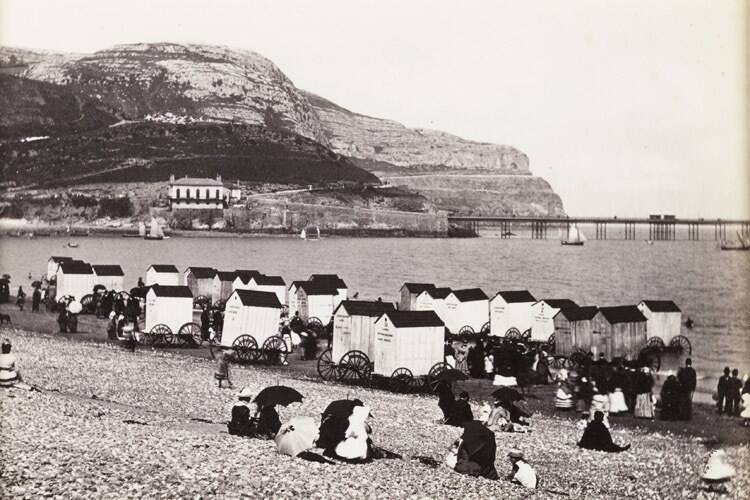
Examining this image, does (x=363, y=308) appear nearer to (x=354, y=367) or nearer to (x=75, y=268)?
(x=354, y=367)

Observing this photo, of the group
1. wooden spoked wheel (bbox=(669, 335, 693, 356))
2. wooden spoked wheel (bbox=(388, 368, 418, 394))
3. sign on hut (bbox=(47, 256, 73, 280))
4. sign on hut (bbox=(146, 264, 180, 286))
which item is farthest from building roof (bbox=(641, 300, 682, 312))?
sign on hut (bbox=(47, 256, 73, 280))

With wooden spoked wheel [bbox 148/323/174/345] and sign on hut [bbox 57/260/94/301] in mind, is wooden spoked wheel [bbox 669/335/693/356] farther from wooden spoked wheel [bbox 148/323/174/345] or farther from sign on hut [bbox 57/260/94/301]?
sign on hut [bbox 57/260/94/301]

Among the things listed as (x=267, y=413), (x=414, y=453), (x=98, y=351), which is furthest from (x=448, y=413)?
(x=98, y=351)

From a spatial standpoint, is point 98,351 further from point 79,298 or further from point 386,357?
point 79,298

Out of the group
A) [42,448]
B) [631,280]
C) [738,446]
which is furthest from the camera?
[631,280]

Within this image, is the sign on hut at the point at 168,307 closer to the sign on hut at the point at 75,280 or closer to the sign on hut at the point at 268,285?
the sign on hut at the point at 268,285

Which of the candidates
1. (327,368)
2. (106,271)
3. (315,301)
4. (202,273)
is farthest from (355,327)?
(202,273)

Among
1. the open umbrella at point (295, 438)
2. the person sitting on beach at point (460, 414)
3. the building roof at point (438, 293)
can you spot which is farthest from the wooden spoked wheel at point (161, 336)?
the open umbrella at point (295, 438)
